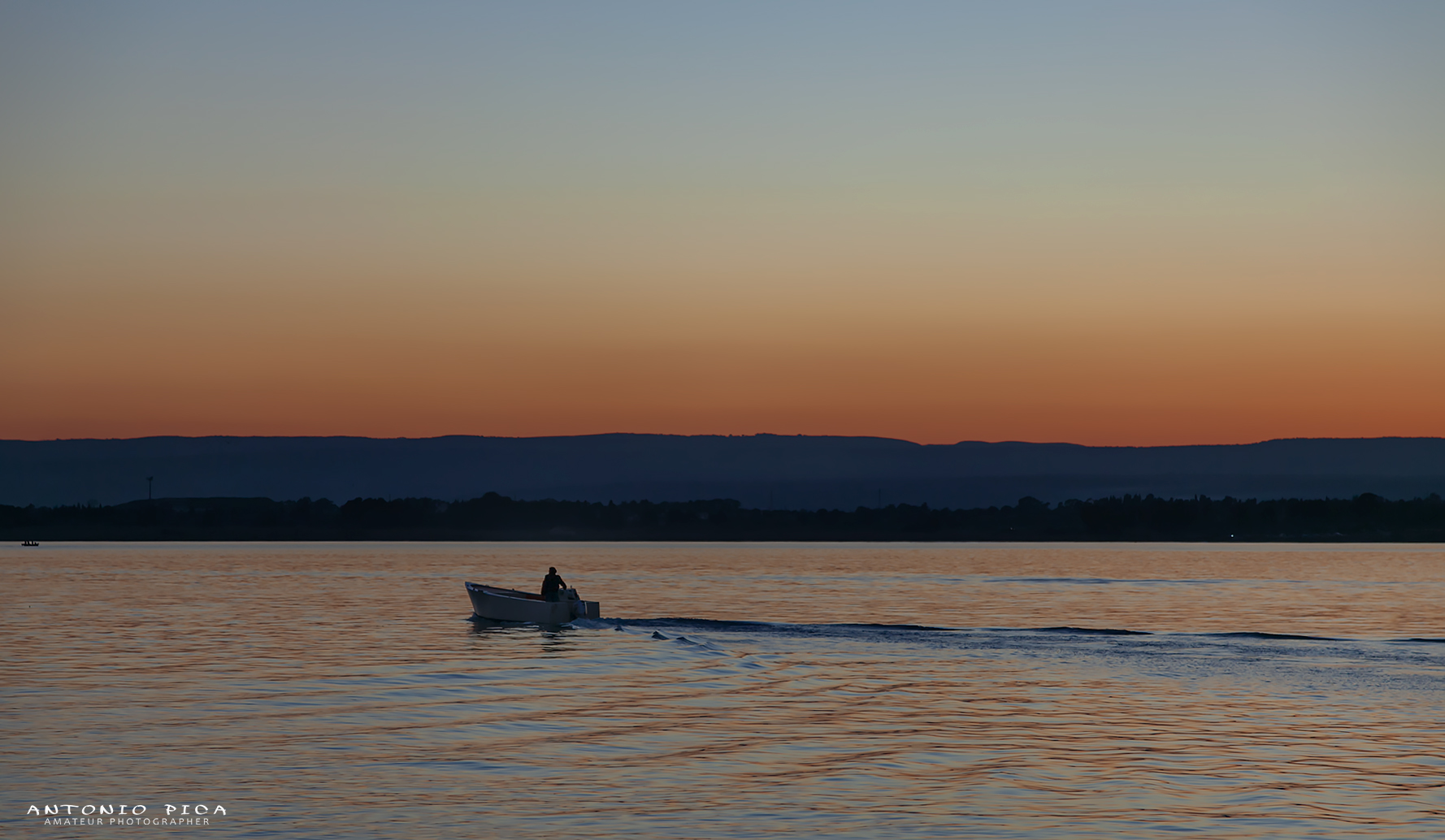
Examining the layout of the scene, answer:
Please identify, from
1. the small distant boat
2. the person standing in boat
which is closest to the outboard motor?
the small distant boat

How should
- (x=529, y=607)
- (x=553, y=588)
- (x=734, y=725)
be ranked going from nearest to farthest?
(x=734, y=725), (x=553, y=588), (x=529, y=607)

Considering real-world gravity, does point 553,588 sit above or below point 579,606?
above

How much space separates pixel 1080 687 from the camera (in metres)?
47.2

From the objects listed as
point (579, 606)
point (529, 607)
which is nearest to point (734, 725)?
point (579, 606)

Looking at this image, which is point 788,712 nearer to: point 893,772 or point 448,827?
point 893,772

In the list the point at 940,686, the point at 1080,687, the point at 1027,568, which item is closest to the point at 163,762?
the point at 940,686

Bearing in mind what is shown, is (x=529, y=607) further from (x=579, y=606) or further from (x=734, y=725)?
(x=734, y=725)

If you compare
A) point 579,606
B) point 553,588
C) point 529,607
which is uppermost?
point 553,588

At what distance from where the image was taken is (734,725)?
37.1 metres

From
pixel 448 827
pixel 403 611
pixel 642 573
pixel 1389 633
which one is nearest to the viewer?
pixel 448 827

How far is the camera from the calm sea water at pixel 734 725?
25.7 meters

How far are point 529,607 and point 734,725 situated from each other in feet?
140

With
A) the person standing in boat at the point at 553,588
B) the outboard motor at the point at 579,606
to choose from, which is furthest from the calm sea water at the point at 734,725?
the person standing in boat at the point at 553,588

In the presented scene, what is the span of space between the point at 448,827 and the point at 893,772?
989cm
